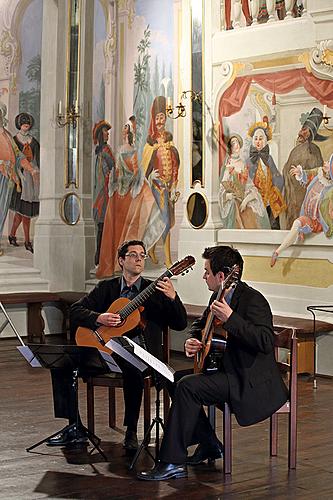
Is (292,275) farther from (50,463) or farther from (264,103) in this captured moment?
(50,463)

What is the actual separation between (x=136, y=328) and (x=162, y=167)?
230 inches

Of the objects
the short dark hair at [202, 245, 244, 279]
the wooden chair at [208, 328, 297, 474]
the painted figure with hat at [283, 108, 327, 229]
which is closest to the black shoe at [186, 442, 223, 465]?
the wooden chair at [208, 328, 297, 474]

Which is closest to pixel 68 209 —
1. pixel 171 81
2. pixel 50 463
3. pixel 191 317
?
pixel 171 81

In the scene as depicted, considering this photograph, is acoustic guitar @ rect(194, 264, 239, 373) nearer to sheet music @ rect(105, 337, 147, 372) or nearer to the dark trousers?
the dark trousers

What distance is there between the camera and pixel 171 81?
492 inches

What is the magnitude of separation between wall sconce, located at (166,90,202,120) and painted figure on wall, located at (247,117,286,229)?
3.31ft

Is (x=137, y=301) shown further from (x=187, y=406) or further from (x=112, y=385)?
(x=187, y=406)

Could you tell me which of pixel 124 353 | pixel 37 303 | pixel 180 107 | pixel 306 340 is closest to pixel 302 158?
pixel 306 340

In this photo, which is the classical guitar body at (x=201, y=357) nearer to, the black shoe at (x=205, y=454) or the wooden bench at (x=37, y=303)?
the black shoe at (x=205, y=454)

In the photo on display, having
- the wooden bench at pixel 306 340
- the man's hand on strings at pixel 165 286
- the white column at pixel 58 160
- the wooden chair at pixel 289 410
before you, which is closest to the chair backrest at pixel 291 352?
the wooden chair at pixel 289 410

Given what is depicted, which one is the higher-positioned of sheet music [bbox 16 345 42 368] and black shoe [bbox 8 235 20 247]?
black shoe [bbox 8 235 20 247]

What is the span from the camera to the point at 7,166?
539 inches

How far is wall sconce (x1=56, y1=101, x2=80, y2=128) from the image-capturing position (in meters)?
13.9

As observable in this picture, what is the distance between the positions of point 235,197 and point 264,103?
1.16m
